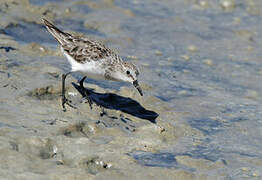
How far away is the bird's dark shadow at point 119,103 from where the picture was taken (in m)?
9.15

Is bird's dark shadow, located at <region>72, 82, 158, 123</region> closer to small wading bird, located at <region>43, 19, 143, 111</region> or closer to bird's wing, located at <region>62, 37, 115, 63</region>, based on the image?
small wading bird, located at <region>43, 19, 143, 111</region>

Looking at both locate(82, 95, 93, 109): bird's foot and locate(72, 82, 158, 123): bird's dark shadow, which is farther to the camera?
locate(72, 82, 158, 123): bird's dark shadow

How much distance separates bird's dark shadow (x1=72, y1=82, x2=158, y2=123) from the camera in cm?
915

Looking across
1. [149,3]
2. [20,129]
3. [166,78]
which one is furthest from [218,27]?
[20,129]

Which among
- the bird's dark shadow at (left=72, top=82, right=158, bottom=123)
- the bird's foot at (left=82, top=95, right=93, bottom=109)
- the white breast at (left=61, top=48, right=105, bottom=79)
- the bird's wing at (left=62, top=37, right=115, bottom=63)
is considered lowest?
the bird's dark shadow at (left=72, top=82, right=158, bottom=123)

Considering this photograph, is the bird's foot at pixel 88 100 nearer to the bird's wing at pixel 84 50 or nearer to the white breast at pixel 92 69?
the white breast at pixel 92 69

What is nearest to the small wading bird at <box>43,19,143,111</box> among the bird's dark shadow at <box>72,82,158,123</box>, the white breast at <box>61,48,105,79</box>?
the white breast at <box>61,48,105,79</box>

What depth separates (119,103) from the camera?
9469mm

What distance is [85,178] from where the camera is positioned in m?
6.51

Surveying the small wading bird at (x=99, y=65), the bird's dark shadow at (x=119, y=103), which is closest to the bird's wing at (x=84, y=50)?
the small wading bird at (x=99, y=65)

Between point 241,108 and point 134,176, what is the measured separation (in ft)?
12.9

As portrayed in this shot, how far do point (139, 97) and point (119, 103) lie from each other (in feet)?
1.68

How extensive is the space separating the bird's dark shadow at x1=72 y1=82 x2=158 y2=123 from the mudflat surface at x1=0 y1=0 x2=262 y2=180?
36 millimetres

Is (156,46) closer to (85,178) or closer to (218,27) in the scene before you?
(218,27)
